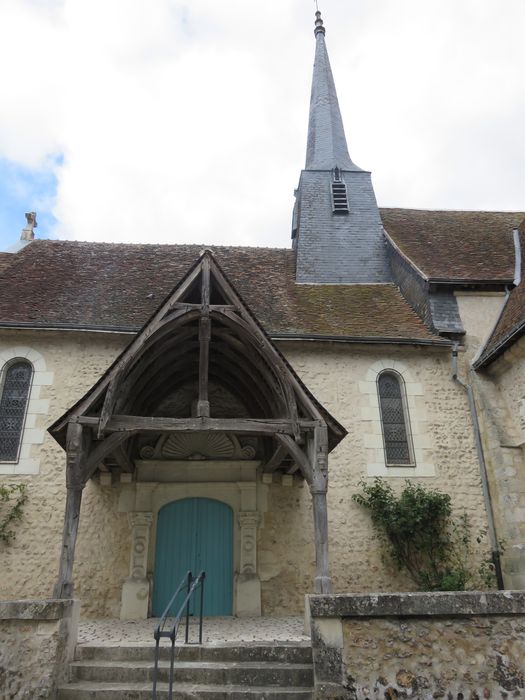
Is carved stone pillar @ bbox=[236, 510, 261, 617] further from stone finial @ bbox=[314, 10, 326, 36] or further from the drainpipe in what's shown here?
stone finial @ bbox=[314, 10, 326, 36]

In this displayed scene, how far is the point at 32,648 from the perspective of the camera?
14.8 ft

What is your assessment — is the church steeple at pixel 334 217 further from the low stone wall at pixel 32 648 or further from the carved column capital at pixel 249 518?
the low stone wall at pixel 32 648

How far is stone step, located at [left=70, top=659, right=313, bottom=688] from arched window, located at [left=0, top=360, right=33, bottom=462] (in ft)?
13.2

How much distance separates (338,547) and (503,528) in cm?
255

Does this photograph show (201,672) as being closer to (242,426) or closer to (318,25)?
(242,426)

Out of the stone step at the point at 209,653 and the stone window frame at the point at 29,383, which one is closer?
the stone step at the point at 209,653

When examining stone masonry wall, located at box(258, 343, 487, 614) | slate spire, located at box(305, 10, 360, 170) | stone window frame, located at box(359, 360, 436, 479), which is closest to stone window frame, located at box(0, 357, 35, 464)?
stone masonry wall, located at box(258, 343, 487, 614)

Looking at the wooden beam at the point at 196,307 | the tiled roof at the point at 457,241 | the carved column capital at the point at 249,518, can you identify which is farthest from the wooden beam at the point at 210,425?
the tiled roof at the point at 457,241

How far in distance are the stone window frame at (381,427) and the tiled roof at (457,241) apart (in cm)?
224

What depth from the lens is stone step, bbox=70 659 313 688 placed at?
4637 millimetres

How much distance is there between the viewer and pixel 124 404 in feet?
21.2

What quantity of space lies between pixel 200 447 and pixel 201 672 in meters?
Answer: 3.80

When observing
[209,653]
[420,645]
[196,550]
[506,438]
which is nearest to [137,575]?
[196,550]

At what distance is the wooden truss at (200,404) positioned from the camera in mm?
5605
